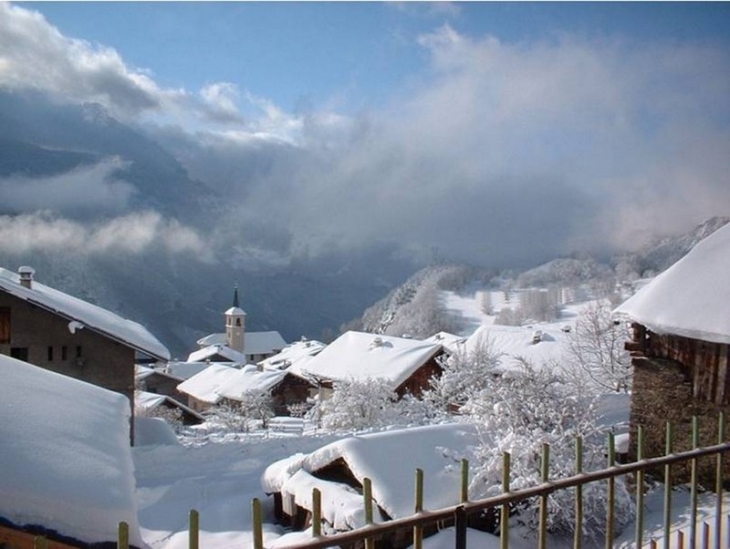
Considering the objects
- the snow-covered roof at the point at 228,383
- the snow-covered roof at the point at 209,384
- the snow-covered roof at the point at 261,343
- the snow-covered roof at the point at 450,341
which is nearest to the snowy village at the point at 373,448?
the snow-covered roof at the point at 450,341

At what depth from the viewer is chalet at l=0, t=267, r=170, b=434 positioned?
19678 mm

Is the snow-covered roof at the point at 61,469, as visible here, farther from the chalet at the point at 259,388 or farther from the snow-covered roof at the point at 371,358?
the chalet at the point at 259,388

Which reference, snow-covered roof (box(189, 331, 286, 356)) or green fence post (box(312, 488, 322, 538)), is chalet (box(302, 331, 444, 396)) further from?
snow-covered roof (box(189, 331, 286, 356))

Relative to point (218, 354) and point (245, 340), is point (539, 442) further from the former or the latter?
point (245, 340)

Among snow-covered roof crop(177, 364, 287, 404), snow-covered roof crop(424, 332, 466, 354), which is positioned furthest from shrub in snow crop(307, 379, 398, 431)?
snow-covered roof crop(177, 364, 287, 404)

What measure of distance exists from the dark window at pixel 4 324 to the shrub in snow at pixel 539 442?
15840 mm

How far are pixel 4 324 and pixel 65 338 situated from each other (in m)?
1.91

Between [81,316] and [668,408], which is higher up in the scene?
[81,316]

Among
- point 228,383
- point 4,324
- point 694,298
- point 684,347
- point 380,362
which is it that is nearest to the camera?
point 694,298

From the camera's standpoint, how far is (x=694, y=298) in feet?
32.4

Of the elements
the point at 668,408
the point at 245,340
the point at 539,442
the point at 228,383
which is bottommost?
the point at 245,340

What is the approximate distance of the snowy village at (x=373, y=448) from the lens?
17.2 feet

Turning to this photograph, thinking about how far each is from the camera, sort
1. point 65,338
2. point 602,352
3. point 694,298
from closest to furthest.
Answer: point 694,298
point 65,338
point 602,352

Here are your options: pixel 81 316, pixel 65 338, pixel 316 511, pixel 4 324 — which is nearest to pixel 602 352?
pixel 81 316
